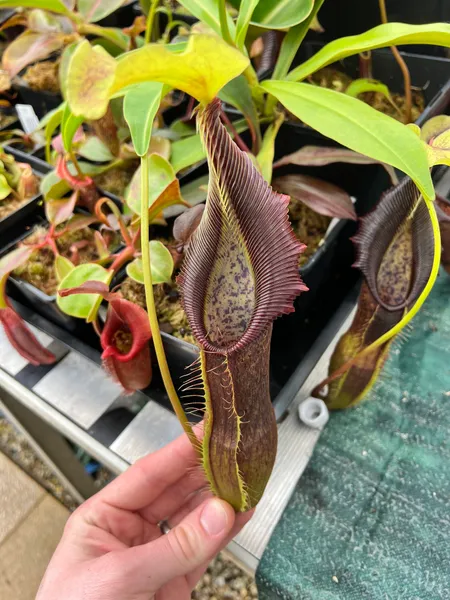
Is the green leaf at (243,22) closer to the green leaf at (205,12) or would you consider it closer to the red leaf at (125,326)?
the green leaf at (205,12)

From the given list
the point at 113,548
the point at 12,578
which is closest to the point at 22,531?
the point at 12,578

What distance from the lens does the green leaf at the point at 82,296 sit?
605 mm

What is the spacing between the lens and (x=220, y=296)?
17.3 inches

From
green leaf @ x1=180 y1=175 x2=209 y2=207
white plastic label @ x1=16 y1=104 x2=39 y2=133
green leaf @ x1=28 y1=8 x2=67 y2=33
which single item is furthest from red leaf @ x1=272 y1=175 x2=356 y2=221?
white plastic label @ x1=16 y1=104 x2=39 y2=133

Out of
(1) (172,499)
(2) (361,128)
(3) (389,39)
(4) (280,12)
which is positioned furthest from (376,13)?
(1) (172,499)

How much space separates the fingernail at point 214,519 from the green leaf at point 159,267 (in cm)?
29

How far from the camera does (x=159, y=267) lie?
0.61 metres

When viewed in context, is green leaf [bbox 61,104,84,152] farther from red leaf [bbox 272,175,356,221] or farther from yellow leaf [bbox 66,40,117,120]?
yellow leaf [bbox 66,40,117,120]

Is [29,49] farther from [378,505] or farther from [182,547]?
[378,505]

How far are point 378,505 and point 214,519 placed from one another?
261mm

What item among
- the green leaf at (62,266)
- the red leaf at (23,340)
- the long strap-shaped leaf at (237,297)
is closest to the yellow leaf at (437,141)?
the long strap-shaped leaf at (237,297)

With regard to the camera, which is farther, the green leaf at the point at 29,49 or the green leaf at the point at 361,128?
the green leaf at the point at 29,49

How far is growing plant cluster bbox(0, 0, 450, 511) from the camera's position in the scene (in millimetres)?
349

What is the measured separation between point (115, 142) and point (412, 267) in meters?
0.58
